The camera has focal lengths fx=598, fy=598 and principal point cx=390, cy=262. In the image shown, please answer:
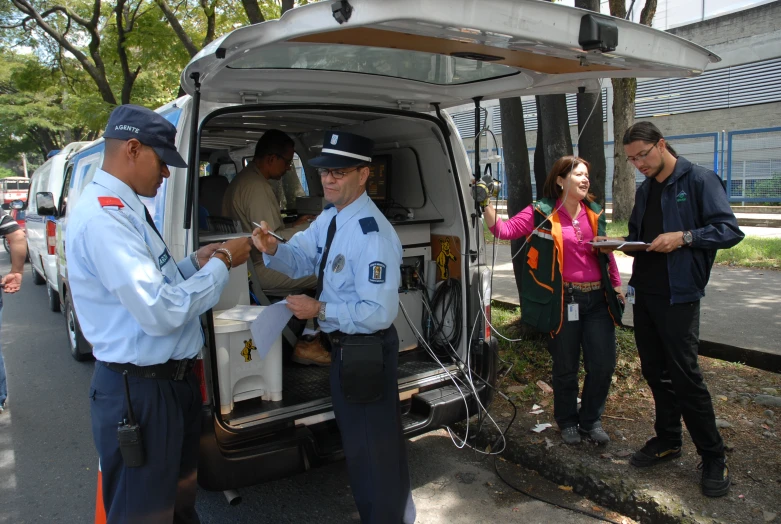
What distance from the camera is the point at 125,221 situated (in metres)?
2.11

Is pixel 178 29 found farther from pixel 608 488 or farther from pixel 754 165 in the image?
pixel 754 165

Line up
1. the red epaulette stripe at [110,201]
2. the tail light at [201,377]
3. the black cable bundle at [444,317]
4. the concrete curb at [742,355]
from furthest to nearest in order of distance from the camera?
the concrete curb at [742,355]
the black cable bundle at [444,317]
the tail light at [201,377]
the red epaulette stripe at [110,201]

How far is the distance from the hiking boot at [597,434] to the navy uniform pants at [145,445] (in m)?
2.56

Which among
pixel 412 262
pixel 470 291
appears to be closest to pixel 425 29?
pixel 470 291

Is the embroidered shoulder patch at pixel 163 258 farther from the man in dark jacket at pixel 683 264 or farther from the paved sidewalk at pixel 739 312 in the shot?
the paved sidewalk at pixel 739 312

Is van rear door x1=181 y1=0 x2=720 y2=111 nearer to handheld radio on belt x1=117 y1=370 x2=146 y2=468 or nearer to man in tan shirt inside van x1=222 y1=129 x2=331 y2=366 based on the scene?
man in tan shirt inside van x1=222 y1=129 x2=331 y2=366

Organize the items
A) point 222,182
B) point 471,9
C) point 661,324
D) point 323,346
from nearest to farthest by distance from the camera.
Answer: point 471,9 < point 661,324 < point 323,346 < point 222,182

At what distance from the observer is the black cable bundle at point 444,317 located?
12.9ft

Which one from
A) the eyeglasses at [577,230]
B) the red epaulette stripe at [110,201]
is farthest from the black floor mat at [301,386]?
the red epaulette stripe at [110,201]

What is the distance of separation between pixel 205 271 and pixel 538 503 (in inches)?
91.7

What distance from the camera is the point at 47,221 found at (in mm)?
7016

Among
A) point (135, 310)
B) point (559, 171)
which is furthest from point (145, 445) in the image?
point (559, 171)

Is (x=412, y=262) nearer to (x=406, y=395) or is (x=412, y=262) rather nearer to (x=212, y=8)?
(x=406, y=395)

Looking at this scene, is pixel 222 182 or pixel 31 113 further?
pixel 31 113
